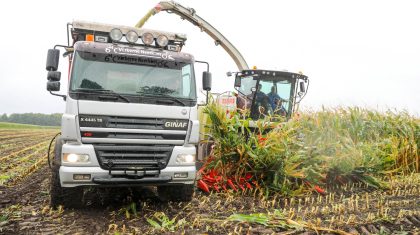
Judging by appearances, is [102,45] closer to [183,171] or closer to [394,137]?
[183,171]

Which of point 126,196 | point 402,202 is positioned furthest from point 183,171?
point 402,202

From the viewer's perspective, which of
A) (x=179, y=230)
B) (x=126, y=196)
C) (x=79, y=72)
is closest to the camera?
(x=179, y=230)

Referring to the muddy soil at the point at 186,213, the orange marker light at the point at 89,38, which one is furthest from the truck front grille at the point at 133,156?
the orange marker light at the point at 89,38

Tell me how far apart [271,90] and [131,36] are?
477 cm

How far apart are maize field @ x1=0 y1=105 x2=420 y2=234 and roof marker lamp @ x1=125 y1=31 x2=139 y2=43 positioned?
200 centimetres

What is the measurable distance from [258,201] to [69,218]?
302 cm

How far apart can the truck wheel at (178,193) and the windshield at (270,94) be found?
404 cm

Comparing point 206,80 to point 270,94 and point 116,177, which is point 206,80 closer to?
point 116,177

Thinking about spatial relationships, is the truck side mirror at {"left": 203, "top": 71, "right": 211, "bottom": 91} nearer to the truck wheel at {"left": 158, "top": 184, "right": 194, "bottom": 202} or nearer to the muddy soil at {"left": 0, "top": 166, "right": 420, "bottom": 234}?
the truck wheel at {"left": 158, "top": 184, "right": 194, "bottom": 202}

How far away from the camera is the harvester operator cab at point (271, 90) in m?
9.81

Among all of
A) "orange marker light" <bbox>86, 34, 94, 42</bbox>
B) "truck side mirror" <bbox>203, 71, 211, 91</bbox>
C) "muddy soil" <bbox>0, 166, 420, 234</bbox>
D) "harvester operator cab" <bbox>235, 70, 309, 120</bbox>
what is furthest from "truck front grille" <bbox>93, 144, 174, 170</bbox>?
"harvester operator cab" <bbox>235, 70, 309, 120</bbox>

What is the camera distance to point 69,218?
5352 millimetres

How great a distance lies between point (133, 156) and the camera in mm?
5559

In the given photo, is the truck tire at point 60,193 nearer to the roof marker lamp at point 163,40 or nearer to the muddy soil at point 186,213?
the muddy soil at point 186,213
